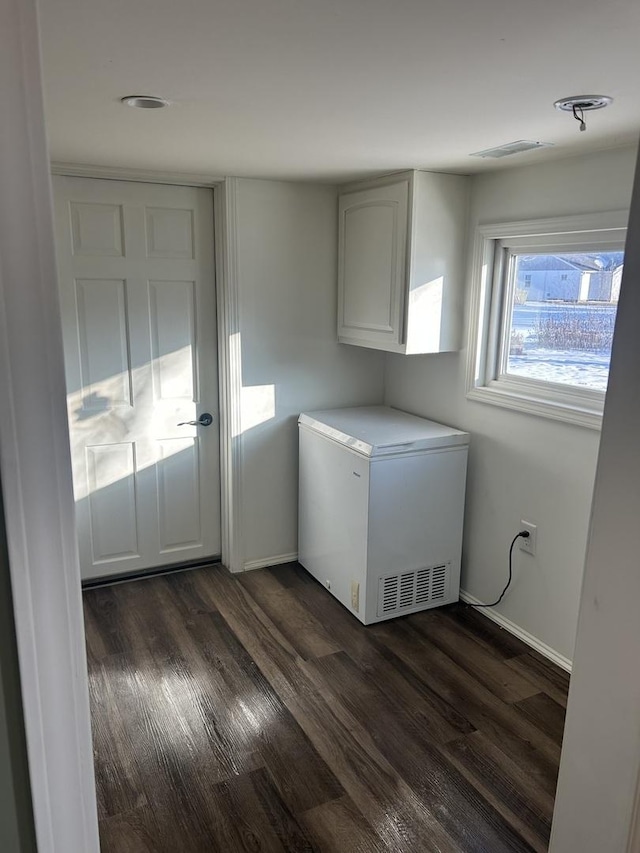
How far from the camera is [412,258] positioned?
9.87 ft

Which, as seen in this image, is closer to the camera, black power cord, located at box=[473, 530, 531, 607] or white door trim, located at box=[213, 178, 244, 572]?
black power cord, located at box=[473, 530, 531, 607]

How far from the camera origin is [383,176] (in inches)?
123

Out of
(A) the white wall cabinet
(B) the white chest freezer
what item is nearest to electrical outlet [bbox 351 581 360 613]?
(B) the white chest freezer

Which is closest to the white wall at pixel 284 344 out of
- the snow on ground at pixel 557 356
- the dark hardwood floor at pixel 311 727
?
the dark hardwood floor at pixel 311 727

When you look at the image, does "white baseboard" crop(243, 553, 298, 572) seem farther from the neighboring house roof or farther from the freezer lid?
the neighboring house roof

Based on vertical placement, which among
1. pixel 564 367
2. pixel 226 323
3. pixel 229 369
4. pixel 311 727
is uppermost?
pixel 226 323

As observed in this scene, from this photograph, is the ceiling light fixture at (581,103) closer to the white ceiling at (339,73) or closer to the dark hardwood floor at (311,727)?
the white ceiling at (339,73)

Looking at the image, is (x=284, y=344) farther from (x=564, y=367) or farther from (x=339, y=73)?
(x=339, y=73)

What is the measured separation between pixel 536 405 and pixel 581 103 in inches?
52.1

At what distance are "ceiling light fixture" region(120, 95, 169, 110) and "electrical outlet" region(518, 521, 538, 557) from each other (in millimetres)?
2236

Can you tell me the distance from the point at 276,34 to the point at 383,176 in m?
1.91

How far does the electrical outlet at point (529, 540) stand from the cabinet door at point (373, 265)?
1.04 m

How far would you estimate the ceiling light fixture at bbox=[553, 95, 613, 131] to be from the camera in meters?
1.73

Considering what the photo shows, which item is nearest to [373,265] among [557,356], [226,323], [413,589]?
[226,323]
